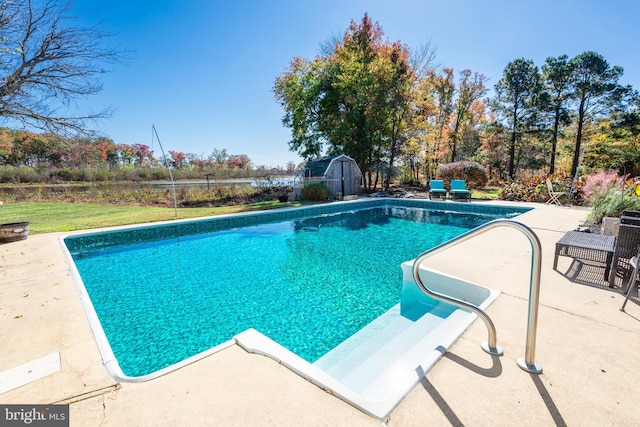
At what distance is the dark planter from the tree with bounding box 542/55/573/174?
1037 inches

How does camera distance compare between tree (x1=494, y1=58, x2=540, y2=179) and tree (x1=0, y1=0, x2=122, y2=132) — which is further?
tree (x1=494, y1=58, x2=540, y2=179)

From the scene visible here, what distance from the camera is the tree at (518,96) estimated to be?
1820 centimetres

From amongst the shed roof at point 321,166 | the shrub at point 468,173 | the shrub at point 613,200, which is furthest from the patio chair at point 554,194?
the shed roof at point 321,166

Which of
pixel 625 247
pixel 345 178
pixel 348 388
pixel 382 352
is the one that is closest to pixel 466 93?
pixel 345 178

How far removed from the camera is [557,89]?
58.1 ft

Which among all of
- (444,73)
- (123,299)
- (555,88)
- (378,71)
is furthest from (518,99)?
(123,299)

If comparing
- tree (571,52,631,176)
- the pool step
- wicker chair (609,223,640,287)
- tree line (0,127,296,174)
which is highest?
tree (571,52,631,176)

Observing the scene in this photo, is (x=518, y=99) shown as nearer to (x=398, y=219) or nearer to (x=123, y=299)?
(x=398, y=219)

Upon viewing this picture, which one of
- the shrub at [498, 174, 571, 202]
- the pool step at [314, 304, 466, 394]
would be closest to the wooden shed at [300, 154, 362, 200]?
the shrub at [498, 174, 571, 202]

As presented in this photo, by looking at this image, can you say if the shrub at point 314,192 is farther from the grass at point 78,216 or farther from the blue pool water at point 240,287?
the blue pool water at point 240,287

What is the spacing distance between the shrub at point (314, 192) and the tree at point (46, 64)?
28.4 ft

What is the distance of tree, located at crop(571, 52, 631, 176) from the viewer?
53.1 ft

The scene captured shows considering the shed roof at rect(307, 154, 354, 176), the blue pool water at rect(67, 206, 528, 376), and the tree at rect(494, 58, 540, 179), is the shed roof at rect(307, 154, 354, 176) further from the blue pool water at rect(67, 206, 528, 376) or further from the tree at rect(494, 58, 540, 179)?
the tree at rect(494, 58, 540, 179)

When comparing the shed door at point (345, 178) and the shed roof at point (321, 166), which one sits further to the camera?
the shed door at point (345, 178)
